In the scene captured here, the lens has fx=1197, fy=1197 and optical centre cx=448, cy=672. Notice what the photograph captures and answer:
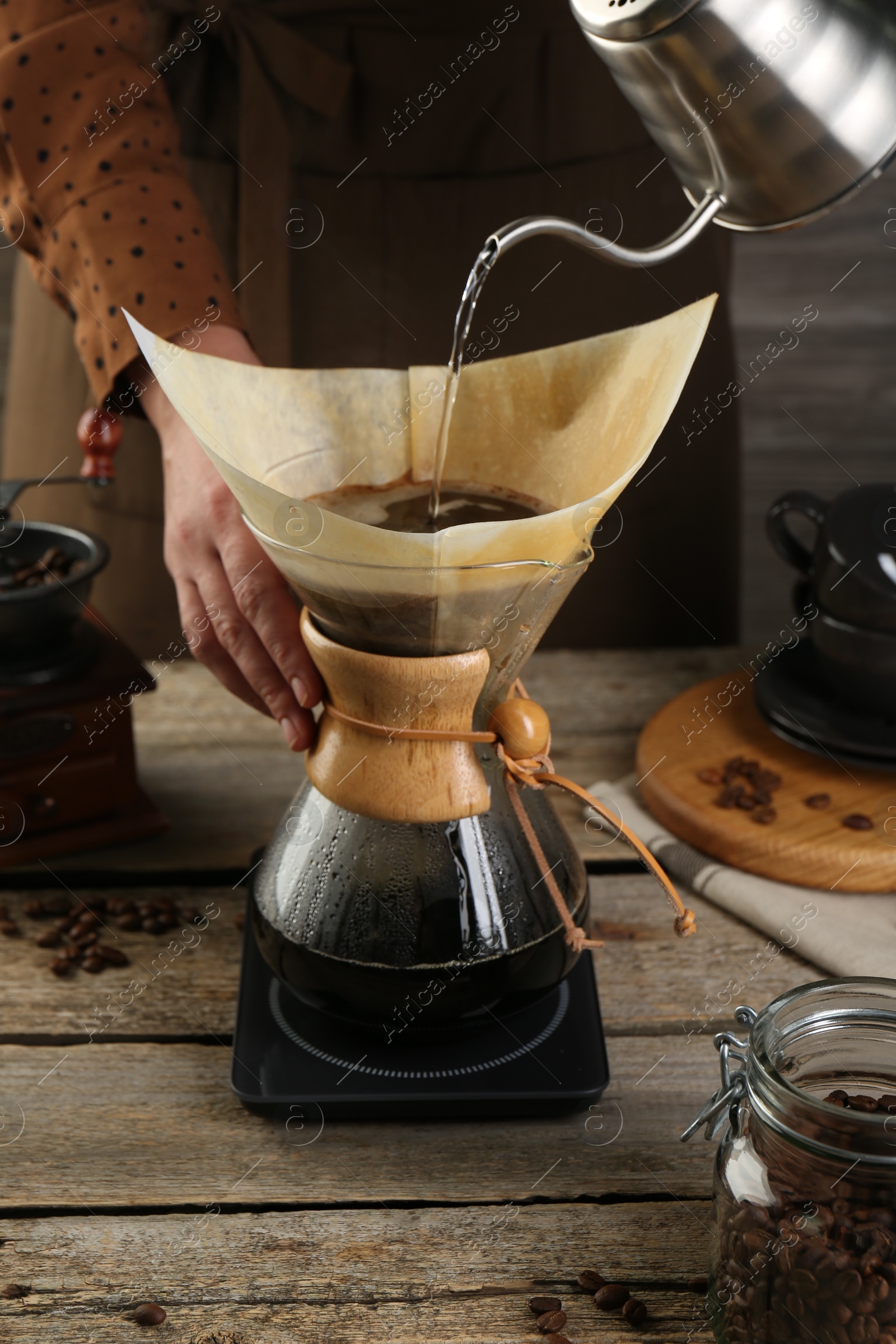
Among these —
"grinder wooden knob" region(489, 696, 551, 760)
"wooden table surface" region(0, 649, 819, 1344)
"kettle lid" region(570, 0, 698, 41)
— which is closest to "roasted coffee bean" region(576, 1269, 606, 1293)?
"wooden table surface" region(0, 649, 819, 1344)

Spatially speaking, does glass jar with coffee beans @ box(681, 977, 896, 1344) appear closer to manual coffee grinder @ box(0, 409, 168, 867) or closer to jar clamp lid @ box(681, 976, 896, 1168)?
jar clamp lid @ box(681, 976, 896, 1168)

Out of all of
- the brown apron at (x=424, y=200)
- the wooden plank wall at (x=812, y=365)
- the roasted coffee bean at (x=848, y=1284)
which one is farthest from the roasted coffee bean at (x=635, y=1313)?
the wooden plank wall at (x=812, y=365)

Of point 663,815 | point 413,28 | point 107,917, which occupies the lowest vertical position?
point 663,815

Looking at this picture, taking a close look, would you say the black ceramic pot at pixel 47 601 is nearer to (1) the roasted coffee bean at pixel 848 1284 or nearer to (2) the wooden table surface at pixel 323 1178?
(2) the wooden table surface at pixel 323 1178

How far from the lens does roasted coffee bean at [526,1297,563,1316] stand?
1.95ft

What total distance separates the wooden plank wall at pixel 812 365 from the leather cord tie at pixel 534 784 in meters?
1.96

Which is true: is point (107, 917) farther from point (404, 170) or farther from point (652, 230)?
point (652, 230)

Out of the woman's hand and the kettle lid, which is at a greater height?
the kettle lid

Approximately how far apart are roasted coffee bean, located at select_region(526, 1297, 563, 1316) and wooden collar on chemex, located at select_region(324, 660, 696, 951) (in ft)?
0.61

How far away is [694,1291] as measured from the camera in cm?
61

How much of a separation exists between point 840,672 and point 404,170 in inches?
29.6

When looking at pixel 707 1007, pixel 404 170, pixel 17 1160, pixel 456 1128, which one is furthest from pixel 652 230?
pixel 17 1160

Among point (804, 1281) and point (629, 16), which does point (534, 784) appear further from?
point (629, 16)

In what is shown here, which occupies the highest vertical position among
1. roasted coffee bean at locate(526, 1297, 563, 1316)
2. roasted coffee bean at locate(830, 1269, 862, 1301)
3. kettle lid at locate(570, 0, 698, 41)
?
kettle lid at locate(570, 0, 698, 41)
